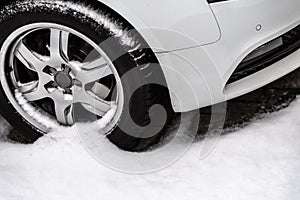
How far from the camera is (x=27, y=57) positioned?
2715 millimetres

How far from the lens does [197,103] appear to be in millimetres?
2621

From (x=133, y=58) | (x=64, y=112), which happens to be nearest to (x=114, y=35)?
(x=133, y=58)

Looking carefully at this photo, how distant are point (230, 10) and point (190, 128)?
30.1 inches

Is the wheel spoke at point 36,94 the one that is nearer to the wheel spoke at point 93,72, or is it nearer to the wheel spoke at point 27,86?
the wheel spoke at point 27,86

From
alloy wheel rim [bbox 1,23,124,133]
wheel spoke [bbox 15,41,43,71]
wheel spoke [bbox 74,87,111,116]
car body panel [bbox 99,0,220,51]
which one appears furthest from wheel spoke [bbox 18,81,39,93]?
car body panel [bbox 99,0,220,51]

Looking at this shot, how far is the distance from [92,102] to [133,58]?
1.25ft

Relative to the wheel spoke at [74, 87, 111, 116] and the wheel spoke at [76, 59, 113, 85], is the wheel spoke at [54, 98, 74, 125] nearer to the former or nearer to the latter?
the wheel spoke at [74, 87, 111, 116]

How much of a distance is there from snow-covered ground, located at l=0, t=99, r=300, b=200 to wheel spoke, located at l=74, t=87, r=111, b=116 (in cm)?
17

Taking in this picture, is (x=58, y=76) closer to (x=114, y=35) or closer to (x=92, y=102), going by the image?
(x=92, y=102)

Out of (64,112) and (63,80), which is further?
(64,112)

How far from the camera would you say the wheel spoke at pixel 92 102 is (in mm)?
2738

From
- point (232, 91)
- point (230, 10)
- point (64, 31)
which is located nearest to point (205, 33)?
point (230, 10)

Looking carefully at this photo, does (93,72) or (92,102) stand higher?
(93,72)

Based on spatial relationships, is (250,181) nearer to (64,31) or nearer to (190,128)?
(190,128)
